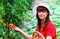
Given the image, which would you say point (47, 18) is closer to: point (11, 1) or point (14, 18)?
point (11, 1)

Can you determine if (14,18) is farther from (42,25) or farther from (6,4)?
(42,25)

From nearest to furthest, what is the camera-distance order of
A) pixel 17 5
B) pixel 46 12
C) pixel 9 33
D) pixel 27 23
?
pixel 46 12 → pixel 9 33 → pixel 17 5 → pixel 27 23

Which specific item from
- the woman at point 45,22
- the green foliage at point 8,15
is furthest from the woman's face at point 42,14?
the green foliage at point 8,15

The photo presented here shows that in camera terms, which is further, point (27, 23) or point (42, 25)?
point (27, 23)

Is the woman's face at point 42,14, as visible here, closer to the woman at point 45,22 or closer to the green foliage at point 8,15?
the woman at point 45,22

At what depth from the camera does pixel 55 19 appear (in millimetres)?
7578

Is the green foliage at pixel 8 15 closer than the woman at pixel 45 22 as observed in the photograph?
No

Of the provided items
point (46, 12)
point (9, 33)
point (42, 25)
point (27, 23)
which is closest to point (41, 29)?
point (42, 25)

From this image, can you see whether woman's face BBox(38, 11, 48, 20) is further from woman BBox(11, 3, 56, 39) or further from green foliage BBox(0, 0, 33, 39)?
green foliage BBox(0, 0, 33, 39)

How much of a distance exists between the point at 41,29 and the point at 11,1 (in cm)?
164

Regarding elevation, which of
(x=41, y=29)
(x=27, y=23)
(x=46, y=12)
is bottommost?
(x=27, y=23)

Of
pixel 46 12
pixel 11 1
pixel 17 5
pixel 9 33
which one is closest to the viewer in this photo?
pixel 46 12

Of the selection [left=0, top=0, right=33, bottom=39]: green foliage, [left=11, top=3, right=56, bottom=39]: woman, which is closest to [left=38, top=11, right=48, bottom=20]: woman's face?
[left=11, top=3, right=56, bottom=39]: woman

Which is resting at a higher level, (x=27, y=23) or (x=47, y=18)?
(x=47, y=18)
